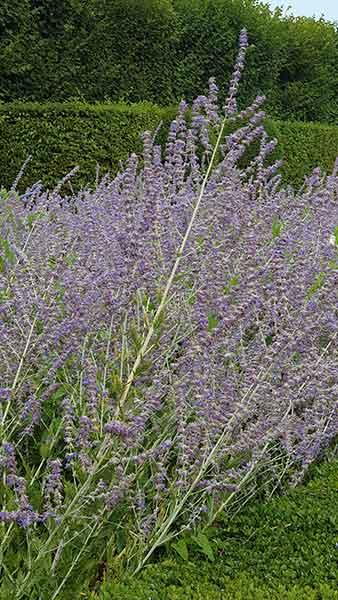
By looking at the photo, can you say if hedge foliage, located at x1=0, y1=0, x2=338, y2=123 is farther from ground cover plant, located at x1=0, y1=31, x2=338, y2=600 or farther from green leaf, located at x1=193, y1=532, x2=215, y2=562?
green leaf, located at x1=193, y1=532, x2=215, y2=562

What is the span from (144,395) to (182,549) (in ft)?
1.67

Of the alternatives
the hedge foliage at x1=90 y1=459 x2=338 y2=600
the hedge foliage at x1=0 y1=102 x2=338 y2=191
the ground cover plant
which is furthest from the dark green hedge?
the hedge foliage at x1=90 y1=459 x2=338 y2=600

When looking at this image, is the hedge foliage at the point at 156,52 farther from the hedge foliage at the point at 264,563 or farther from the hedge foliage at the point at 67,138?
the hedge foliage at the point at 264,563

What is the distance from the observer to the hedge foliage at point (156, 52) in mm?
11484

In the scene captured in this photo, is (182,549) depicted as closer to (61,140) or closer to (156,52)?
(61,140)

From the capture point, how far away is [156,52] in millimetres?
13141

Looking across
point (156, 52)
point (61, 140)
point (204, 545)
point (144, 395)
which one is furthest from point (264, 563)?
point (156, 52)

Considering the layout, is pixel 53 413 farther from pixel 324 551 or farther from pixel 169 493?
pixel 324 551

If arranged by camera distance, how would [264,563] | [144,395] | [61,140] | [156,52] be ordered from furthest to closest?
[156,52] → [61,140] → [264,563] → [144,395]

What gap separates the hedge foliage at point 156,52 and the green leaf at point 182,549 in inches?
379

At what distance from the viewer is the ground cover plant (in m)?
2.26

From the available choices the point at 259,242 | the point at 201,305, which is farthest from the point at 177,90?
the point at 201,305

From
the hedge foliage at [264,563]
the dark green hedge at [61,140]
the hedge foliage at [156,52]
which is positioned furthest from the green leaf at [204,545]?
the hedge foliage at [156,52]

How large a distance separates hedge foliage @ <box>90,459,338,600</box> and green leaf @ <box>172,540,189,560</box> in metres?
0.02
